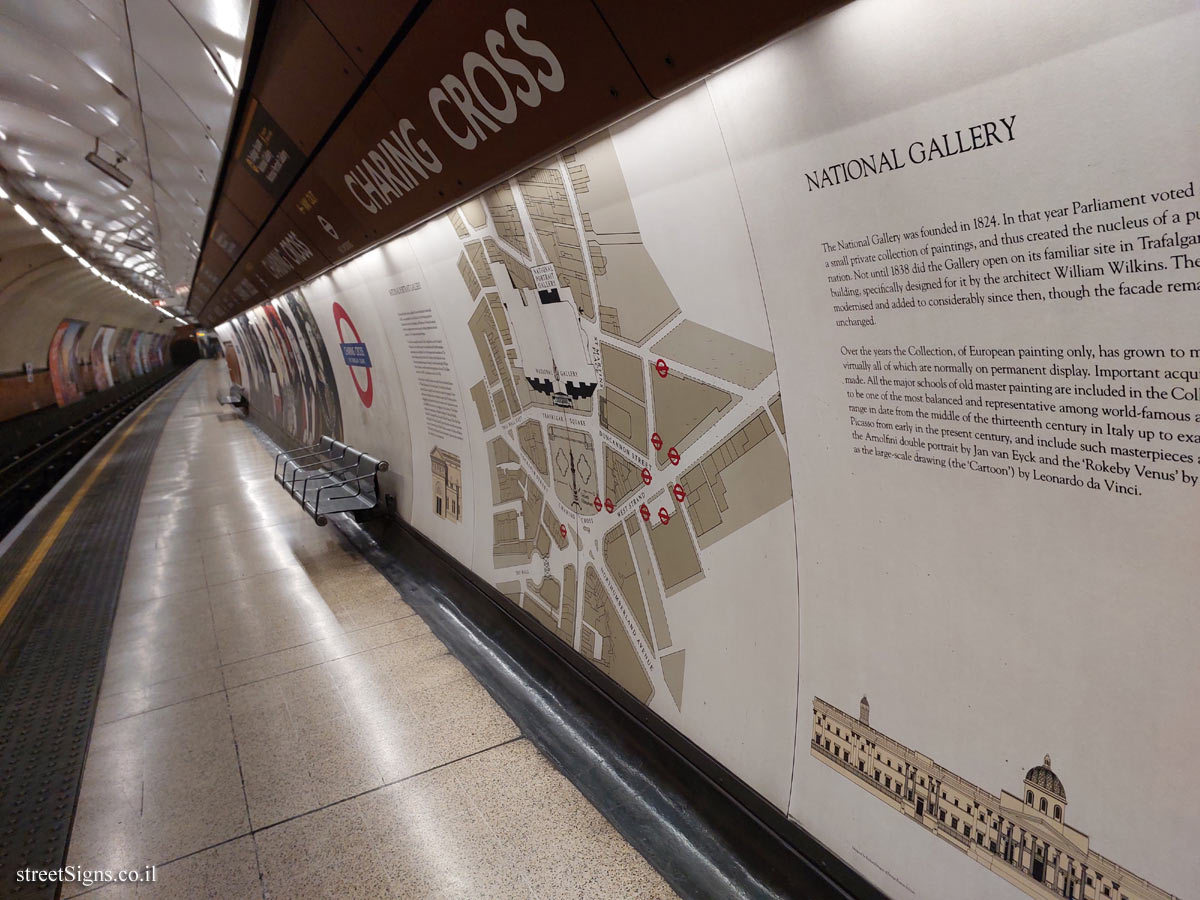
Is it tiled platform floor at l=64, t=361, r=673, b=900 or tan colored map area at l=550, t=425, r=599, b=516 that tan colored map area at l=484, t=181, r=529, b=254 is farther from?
tiled platform floor at l=64, t=361, r=673, b=900

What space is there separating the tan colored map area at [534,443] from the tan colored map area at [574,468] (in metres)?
0.10

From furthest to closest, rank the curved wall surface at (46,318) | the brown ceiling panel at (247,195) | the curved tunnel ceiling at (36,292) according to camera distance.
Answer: the curved wall surface at (46,318), the curved tunnel ceiling at (36,292), the brown ceiling panel at (247,195)

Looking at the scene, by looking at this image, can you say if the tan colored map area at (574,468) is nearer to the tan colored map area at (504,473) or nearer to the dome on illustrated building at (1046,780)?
the tan colored map area at (504,473)

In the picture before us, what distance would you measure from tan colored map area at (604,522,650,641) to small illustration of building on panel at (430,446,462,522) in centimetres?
201

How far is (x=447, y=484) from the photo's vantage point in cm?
506

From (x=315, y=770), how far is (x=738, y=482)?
2.39 m

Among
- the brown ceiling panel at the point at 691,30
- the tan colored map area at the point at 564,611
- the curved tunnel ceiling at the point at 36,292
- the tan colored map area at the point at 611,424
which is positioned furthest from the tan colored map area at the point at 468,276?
the curved tunnel ceiling at the point at 36,292

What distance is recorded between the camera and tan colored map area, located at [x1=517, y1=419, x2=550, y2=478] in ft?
11.7

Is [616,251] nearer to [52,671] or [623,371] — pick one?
[623,371]

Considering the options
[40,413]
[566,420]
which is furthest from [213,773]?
[40,413]

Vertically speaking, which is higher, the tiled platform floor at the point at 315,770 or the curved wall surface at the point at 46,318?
the curved wall surface at the point at 46,318

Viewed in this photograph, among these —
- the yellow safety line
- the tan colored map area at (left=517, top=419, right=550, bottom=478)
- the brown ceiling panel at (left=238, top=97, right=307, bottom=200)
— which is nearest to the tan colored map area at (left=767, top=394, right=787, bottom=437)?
the tan colored map area at (left=517, top=419, right=550, bottom=478)

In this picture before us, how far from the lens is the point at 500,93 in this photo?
237cm

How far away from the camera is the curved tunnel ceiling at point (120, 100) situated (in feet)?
11.0
